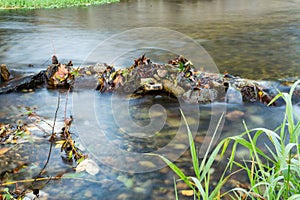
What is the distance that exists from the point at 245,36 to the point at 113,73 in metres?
4.19

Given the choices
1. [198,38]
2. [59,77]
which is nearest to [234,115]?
[59,77]

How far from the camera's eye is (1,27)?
899 centimetres

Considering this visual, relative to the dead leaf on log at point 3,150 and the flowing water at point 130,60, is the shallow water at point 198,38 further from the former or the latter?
the dead leaf on log at point 3,150

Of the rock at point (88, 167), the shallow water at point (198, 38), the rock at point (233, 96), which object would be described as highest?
the shallow water at point (198, 38)

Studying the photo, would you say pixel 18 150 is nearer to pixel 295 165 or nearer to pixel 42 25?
pixel 295 165

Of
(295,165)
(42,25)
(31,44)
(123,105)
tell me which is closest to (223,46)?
(123,105)

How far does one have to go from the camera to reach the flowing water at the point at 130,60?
2150 mm

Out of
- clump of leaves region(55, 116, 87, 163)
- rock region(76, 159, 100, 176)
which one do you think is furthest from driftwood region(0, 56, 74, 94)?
rock region(76, 159, 100, 176)

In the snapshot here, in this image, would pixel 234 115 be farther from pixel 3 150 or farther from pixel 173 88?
pixel 3 150

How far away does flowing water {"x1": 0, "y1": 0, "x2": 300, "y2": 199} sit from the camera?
7.06 ft

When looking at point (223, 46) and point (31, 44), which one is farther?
point (31, 44)

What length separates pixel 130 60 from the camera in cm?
541

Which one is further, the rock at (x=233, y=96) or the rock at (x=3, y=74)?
the rock at (x=3, y=74)

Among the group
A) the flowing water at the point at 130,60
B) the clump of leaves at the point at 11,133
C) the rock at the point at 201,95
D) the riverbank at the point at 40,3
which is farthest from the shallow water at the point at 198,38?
the riverbank at the point at 40,3
